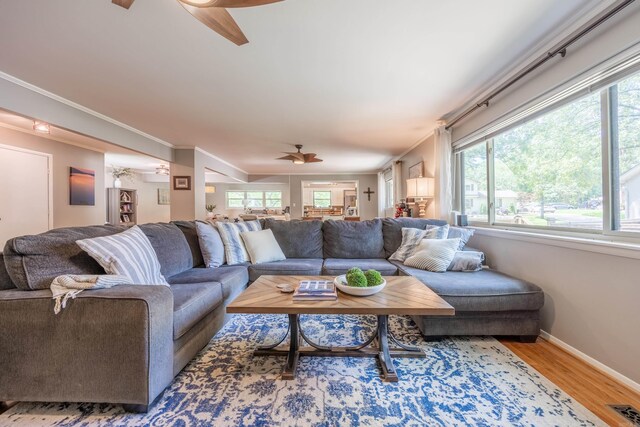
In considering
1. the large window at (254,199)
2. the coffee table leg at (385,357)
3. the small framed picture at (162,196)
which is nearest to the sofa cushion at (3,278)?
the coffee table leg at (385,357)

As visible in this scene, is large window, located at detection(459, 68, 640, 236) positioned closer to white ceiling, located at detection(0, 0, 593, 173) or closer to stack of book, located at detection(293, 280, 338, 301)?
white ceiling, located at detection(0, 0, 593, 173)

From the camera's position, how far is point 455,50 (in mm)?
2064

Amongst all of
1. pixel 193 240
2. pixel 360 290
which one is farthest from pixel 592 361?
pixel 193 240

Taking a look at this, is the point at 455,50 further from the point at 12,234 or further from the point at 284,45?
the point at 12,234

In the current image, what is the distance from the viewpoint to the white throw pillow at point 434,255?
2.43 metres

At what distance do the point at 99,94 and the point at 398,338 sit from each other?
151 inches

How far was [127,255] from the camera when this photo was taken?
66.4 inches

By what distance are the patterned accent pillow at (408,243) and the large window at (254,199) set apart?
7.87m

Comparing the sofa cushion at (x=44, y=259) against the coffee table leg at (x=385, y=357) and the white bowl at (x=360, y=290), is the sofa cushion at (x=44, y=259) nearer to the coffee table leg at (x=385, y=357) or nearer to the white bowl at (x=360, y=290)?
the white bowl at (x=360, y=290)

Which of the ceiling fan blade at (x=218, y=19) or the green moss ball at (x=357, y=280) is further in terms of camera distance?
the green moss ball at (x=357, y=280)

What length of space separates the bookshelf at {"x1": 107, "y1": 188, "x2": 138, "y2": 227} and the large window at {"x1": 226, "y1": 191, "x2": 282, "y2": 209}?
356 centimetres

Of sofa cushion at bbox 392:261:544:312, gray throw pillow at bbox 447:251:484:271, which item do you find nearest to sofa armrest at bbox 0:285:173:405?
sofa cushion at bbox 392:261:544:312

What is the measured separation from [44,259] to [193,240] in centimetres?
141

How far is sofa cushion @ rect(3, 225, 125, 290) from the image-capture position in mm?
1380
